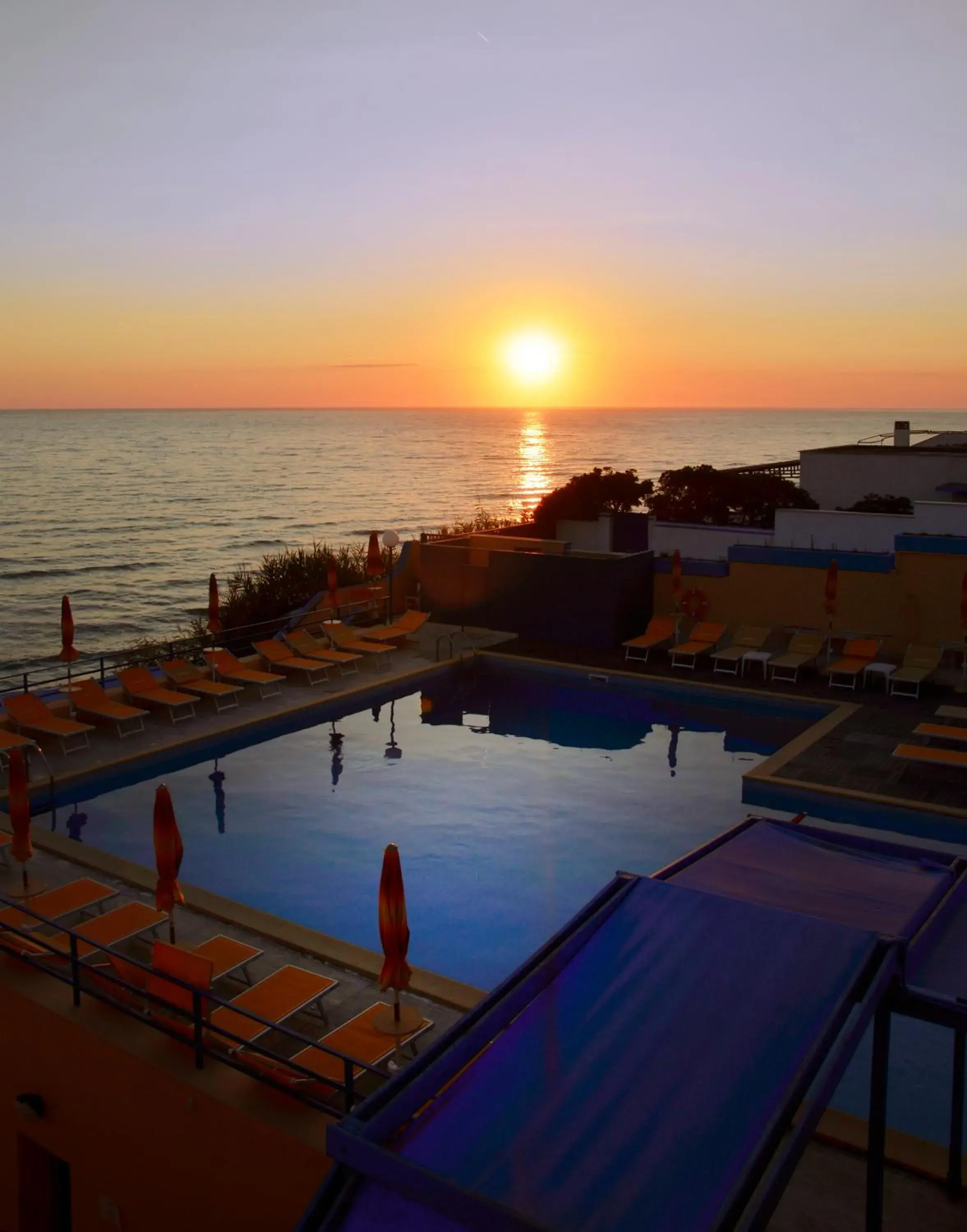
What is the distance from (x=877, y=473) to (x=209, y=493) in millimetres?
65858

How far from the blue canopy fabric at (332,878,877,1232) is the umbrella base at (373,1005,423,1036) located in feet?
7.72

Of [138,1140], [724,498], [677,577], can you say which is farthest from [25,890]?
[724,498]

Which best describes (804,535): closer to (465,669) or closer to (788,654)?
(788,654)

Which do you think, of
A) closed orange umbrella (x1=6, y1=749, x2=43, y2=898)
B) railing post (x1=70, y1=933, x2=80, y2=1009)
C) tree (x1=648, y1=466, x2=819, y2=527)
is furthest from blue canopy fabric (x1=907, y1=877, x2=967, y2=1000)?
tree (x1=648, y1=466, x2=819, y2=527)

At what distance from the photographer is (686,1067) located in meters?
3.84

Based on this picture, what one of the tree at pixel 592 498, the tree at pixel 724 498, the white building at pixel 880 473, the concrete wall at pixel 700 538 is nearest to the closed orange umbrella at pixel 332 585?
the tree at pixel 592 498

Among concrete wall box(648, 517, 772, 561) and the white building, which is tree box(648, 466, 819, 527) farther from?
concrete wall box(648, 517, 772, 561)

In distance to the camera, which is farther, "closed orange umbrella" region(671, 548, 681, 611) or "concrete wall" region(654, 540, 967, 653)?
"closed orange umbrella" region(671, 548, 681, 611)

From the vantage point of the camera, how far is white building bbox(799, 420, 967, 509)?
26.1 meters

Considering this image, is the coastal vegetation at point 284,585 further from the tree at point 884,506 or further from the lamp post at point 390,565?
the tree at point 884,506

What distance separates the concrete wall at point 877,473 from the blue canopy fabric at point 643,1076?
23.4 meters

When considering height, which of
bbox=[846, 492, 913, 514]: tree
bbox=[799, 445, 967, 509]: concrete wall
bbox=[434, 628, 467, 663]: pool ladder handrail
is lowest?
bbox=[434, 628, 467, 663]: pool ladder handrail

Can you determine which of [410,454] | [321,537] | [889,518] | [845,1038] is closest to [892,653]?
[889,518]

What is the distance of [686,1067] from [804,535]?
62.3 ft
